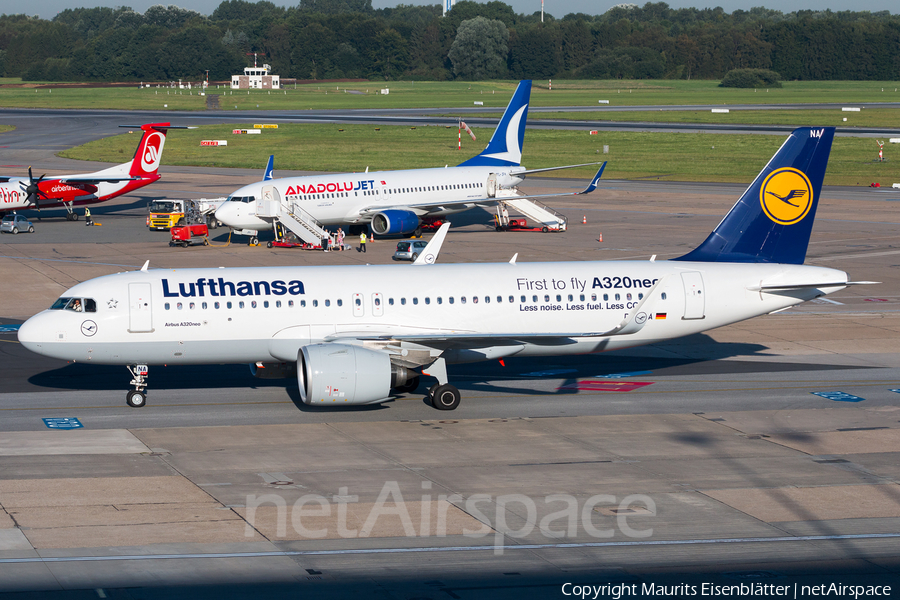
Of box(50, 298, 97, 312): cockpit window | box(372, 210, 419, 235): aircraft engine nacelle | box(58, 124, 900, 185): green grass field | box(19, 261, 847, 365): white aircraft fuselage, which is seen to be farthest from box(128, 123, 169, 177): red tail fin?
box(50, 298, 97, 312): cockpit window

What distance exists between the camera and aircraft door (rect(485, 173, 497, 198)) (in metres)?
74.5

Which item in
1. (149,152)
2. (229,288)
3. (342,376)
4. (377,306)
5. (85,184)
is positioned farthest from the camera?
(149,152)

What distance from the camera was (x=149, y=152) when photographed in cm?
8325

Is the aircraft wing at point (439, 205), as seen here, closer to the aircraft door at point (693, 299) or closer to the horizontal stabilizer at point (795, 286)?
the horizontal stabilizer at point (795, 286)

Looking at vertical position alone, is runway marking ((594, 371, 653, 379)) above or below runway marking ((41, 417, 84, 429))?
above

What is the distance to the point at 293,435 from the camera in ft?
95.8

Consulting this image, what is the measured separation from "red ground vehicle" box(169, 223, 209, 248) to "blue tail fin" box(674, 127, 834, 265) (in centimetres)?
4254

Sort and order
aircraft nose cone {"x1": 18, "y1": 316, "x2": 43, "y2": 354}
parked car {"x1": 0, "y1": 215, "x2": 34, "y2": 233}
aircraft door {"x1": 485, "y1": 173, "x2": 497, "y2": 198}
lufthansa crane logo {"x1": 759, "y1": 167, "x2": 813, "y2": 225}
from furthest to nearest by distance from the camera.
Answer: parked car {"x1": 0, "y1": 215, "x2": 34, "y2": 233}
aircraft door {"x1": 485, "y1": 173, "x2": 497, "y2": 198}
lufthansa crane logo {"x1": 759, "y1": 167, "x2": 813, "y2": 225}
aircraft nose cone {"x1": 18, "y1": 316, "x2": 43, "y2": 354}

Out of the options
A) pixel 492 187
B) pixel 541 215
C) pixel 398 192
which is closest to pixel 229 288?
pixel 398 192

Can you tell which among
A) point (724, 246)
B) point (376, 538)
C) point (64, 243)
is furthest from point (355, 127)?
point (376, 538)

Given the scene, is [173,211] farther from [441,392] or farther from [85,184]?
[441,392]

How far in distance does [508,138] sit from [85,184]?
117 ft

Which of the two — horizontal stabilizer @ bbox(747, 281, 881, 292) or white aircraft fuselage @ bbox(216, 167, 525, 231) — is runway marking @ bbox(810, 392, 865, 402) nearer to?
horizontal stabilizer @ bbox(747, 281, 881, 292)

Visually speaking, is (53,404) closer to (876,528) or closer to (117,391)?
(117,391)
